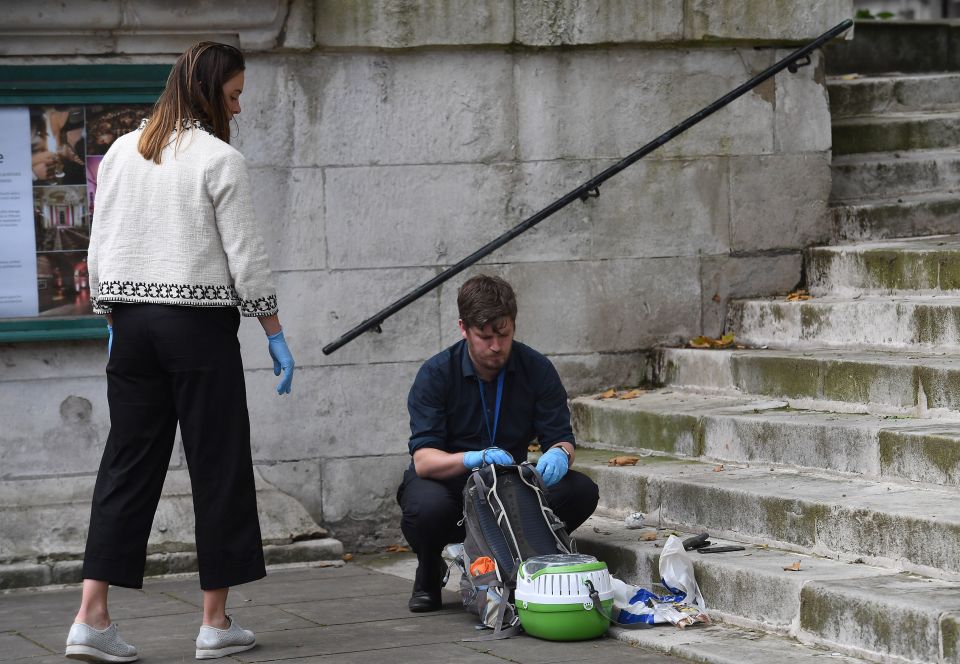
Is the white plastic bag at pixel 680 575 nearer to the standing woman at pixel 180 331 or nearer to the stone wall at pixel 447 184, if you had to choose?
the standing woman at pixel 180 331

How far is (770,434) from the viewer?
19.7 ft

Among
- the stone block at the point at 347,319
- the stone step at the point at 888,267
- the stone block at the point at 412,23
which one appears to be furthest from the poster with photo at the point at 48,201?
the stone step at the point at 888,267

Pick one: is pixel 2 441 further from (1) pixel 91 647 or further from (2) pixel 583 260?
(2) pixel 583 260

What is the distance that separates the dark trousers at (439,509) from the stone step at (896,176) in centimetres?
308

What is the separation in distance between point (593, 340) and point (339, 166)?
1540 mm

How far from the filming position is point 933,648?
Answer: 4.19 metres

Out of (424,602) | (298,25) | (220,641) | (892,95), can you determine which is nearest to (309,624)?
(424,602)

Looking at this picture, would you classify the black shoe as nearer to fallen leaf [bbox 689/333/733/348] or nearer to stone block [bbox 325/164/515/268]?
stone block [bbox 325/164/515/268]

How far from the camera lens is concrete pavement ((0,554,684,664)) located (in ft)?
16.1

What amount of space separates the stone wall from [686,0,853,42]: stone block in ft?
0.04

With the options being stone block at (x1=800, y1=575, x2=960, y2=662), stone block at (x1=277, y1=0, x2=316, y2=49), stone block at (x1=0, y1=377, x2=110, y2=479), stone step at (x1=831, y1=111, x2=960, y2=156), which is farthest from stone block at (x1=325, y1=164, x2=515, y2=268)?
stone block at (x1=800, y1=575, x2=960, y2=662)

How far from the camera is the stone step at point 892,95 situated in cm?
859

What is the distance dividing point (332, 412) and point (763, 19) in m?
2.94

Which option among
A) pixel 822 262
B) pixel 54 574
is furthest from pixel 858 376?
pixel 54 574
